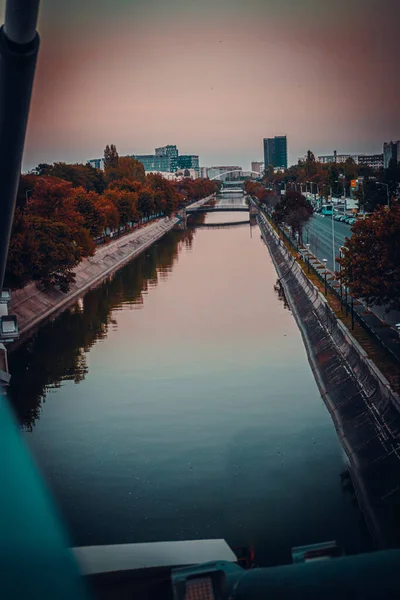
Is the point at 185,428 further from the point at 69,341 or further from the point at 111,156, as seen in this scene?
the point at 111,156

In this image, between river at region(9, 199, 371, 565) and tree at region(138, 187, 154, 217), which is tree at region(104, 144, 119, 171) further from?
river at region(9, 199, 371, 565)

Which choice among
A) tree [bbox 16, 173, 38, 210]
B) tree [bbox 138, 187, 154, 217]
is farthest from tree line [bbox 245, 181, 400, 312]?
tree [bbox 138, 187, 154, 217]

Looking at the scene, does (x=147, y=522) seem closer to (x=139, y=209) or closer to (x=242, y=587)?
(x=242, y=587)

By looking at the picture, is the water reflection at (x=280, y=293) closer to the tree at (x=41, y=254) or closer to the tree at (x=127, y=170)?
the tree at (x=41, y=254)

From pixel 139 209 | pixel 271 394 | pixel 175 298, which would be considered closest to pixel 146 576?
pixel 271 394

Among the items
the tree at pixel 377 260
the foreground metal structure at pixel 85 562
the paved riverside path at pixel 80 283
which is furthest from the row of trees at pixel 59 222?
the foreground metal structure at pixel 85 562

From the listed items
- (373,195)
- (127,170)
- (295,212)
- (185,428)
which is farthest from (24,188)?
(127,170)
